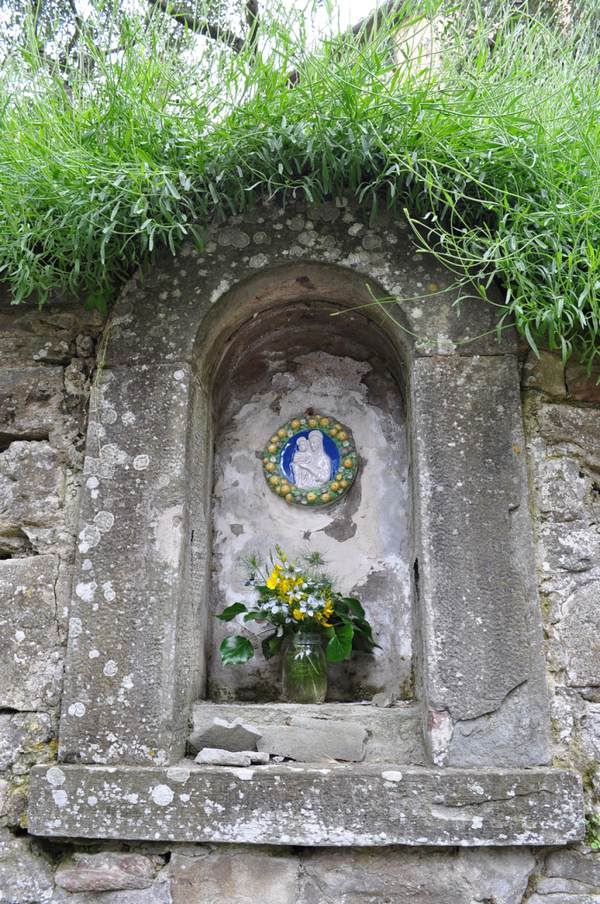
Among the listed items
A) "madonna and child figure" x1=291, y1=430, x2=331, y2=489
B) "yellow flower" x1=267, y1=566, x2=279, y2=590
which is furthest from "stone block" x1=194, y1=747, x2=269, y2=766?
"madonna and child figure" x1=291, y1=430, x2=331, y2=489

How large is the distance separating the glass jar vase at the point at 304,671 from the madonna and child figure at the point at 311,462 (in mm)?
626

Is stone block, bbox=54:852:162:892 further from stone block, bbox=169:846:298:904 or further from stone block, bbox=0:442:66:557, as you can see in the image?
stone block, bbox=0:442:66:557

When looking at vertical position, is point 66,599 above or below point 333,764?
above

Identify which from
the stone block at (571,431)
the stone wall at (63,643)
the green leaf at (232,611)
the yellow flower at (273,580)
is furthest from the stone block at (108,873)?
the stone block at (571,431)

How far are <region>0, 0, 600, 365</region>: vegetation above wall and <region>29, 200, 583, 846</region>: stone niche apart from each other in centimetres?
21

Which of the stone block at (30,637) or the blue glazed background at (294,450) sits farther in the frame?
the blue glazed background at (294,450)

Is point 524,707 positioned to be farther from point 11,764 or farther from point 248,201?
point 248,201

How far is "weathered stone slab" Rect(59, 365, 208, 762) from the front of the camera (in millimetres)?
2248

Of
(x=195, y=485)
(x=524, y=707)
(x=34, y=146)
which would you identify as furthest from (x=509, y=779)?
(x=34, y=146)

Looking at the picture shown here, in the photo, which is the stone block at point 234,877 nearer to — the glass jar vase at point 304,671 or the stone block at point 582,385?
the glass jar vase at point 304,671

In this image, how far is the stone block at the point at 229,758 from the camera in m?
2.23

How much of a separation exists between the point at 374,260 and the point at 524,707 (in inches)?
60.4

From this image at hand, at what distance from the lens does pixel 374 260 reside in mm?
2594

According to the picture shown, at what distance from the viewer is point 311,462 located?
118 inches
